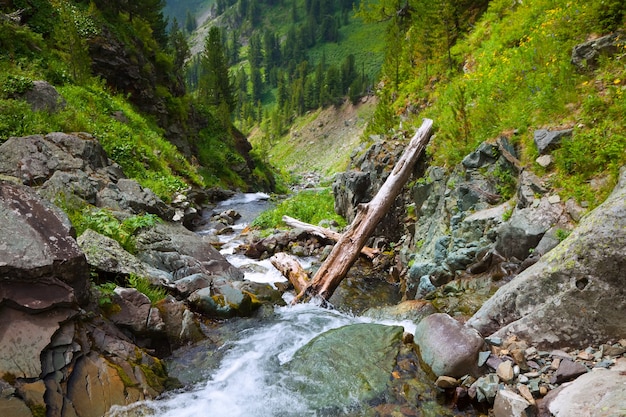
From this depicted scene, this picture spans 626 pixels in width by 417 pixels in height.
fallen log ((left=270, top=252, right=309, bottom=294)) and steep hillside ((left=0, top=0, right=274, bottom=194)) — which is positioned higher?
steep hillside ((left=0, top=0, right=274, bottom=194))

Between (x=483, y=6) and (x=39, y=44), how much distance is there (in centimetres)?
2688

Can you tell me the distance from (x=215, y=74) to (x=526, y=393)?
5600 centimetres

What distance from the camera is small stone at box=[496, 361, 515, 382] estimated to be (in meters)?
4.44

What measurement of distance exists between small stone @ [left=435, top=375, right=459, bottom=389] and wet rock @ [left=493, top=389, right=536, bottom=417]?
626mm

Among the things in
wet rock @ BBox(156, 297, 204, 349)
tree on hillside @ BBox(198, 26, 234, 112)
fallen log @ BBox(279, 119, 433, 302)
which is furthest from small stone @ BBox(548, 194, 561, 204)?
tree on hillside @ BBox(198, 26, 234, 112)

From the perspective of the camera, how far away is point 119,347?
5.09 metres

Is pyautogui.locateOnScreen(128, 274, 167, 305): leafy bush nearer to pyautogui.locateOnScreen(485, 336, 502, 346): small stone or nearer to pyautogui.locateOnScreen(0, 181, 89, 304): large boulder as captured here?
pyautogui.locateOnScreen(0, 181, 89, 304): large boulder

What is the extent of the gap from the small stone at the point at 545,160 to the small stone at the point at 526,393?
5.00 meters

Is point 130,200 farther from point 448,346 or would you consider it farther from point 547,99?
point 547,99

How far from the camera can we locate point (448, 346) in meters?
5.18

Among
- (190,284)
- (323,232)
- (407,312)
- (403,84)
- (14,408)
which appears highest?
(14,408)

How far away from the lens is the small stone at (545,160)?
23.9 feet

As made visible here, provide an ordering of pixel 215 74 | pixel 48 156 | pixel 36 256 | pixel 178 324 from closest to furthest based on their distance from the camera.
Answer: pixel 36 256 < pixel 178 324 < pixel 48 156 < pixel 215 74

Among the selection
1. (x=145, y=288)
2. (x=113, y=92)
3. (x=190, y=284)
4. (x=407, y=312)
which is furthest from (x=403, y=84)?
(x=145, y=288)
